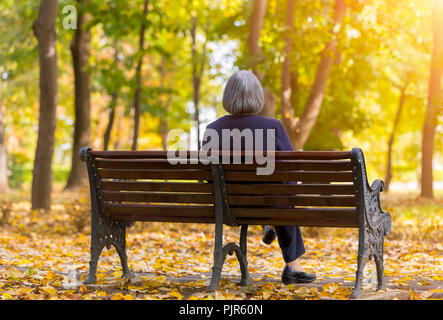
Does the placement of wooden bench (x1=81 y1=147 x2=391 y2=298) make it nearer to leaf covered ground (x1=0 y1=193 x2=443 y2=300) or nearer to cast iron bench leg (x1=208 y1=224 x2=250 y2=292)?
cast iron bench leg (x1=208 y1=224 x2=250 y2=292)

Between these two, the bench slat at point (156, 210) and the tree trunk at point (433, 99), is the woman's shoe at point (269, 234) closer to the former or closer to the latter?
the bench slat at point (156, 210)

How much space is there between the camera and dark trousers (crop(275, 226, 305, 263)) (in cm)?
552

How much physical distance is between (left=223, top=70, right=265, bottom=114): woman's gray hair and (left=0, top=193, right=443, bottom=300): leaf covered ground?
1411mm

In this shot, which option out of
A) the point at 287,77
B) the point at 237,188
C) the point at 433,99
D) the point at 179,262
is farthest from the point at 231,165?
the point at 433,99

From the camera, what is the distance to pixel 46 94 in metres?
12.1

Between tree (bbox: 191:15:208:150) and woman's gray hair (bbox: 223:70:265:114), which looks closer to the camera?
woman's gray hair (bbox: 223:70:265:114)

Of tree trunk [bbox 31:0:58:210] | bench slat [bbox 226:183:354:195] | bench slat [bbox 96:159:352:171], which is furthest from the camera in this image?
tree trunk [bbox 31:0:58:210]

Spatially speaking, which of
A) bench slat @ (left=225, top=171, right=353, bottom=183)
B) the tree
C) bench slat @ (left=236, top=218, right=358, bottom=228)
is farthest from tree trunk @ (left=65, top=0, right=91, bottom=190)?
bench slat @ (left=225, top=171, right=353, bottom=183)

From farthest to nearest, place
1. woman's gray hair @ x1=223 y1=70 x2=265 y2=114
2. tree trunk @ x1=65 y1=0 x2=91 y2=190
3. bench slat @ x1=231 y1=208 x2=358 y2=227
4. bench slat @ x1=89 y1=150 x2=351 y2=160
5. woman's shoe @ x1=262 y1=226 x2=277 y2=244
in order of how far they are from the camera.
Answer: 1. tree trunk @ x1=65 y1=0 x2=91 y2=190
2. woman's shoe @ x1=262 y1=226 x2=277 y2=244
3. woman's gray hair @ x1=223 y1=70 x2=265 y2=114
4. bench slat @ x1=231 y1=208 x2=358 y2=227
5. bench slat @ x1=89 y1=150 x2=351 y2=160

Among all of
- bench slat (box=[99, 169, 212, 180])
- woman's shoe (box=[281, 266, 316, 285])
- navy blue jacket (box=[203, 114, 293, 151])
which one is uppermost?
navy blue jacket (box=[203, 114, 293, 151])

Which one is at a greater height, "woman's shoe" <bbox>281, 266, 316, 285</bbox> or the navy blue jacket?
the navy blue jacket

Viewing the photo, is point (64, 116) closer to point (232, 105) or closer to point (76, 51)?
point (76, 51)

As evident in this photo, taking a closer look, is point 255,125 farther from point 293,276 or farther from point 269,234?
point 293,276
